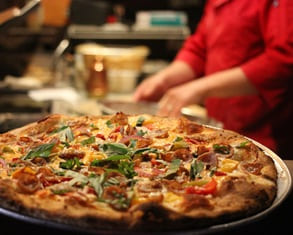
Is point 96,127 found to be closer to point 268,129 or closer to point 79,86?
point 268,129

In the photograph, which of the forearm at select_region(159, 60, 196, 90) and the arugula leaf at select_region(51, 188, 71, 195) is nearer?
the arugula leaf at select_region(51, 188, 71, 195)

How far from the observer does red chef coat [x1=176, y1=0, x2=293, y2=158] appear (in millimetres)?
2807

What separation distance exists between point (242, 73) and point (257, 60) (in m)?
0.11

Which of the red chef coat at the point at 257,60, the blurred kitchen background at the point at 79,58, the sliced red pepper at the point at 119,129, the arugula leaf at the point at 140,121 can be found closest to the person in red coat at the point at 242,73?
the red chef coat at the point at 257,60

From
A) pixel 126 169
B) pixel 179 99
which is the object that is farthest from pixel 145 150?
pixel 179 99

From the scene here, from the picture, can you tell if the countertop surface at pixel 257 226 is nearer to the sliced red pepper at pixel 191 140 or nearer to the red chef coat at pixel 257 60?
the sliced red pepper at pixel 191 140

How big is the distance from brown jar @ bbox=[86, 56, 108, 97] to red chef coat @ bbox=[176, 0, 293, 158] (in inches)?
29.4

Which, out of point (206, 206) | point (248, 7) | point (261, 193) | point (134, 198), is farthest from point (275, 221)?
point (248, 7)

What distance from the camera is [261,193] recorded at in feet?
4.69

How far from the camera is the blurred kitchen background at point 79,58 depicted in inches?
126

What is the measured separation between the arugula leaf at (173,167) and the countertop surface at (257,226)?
1.12 feet

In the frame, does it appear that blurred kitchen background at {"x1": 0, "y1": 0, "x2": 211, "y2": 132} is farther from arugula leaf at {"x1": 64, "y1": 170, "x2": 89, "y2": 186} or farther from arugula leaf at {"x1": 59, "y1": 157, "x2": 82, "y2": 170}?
arugula leaf at {"x1": 64, "y1": 170, "x2": 89, "y2": 186}

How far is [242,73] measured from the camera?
283 cm

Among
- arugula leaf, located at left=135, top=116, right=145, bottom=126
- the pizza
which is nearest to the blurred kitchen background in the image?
arugula leaf, located at left=135, top=116, right=145, bottom=126
